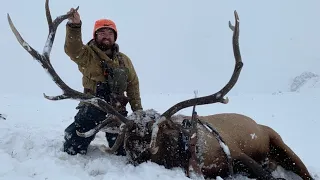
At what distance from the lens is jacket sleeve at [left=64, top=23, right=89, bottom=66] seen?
4586 mm

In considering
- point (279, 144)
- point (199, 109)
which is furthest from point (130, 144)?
point (199, 109)

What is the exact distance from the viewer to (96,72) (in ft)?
16.3

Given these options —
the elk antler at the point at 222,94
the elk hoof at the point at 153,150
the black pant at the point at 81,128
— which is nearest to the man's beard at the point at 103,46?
the black pant at the point at 81,128

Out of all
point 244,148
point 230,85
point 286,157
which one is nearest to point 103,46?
point 230,85

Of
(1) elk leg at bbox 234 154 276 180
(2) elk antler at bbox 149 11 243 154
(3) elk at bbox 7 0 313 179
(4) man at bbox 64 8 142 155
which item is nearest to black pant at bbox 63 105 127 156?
(4) man at bbox 64 8 142 155

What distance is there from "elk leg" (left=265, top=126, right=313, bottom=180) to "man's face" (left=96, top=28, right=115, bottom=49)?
240 centimetres

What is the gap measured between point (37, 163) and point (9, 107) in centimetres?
734

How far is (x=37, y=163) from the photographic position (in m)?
3.74

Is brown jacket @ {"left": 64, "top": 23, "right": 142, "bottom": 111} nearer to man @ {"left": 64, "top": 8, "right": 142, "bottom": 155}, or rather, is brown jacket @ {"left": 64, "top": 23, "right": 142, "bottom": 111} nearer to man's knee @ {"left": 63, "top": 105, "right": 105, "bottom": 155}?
man @ {"left": 64, "top": 8, "right": 142, "bottom": 155}

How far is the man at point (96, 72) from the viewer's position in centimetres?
470

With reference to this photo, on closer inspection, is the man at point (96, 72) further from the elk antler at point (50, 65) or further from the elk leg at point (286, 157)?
the elk leg at point (286, 157)

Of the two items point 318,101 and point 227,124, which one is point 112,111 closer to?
point 227,124

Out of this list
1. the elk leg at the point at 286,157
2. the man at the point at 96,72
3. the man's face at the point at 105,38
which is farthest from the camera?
the man's face at the point at 105,38

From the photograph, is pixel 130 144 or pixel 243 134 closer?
pixel 130 144
